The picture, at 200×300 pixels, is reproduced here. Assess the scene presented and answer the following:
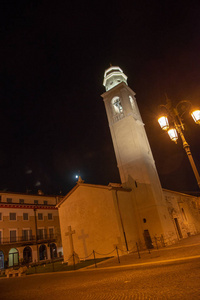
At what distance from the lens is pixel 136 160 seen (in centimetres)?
2620

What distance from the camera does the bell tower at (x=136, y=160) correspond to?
24.0m

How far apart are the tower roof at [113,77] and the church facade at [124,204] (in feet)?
2.70

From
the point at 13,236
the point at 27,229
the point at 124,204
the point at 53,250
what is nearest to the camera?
the point at 124,204

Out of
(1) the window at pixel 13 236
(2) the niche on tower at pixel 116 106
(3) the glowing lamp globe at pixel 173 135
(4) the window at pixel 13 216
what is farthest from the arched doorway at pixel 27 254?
(3) the glowing lamp globe at pixel 173 135

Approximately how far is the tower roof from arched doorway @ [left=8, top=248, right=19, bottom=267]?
1130 inches

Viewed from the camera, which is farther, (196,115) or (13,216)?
(13,216)

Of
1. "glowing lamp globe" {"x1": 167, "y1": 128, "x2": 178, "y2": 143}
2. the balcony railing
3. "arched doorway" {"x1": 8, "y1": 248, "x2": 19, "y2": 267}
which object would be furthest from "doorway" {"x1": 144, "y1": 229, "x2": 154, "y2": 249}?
"arched doorway" {"x1": 8, "y1": 248, "x2": 19, "y2": 267}

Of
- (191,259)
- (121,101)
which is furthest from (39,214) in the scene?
(191,259)

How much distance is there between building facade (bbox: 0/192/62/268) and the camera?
30.6 m

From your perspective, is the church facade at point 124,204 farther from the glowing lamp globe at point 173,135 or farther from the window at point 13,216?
the glowing lamp globe at point 173,135

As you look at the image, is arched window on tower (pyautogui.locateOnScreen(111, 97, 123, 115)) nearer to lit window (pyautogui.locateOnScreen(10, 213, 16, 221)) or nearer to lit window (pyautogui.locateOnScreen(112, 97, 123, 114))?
lit window (pyautogui.locateOnScreen(112, 97, 123, 114))

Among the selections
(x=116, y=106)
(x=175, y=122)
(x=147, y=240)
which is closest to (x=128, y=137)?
(x=116, y=106)

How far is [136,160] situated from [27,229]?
21582 mm

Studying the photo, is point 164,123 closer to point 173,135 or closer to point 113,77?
point 173,135
